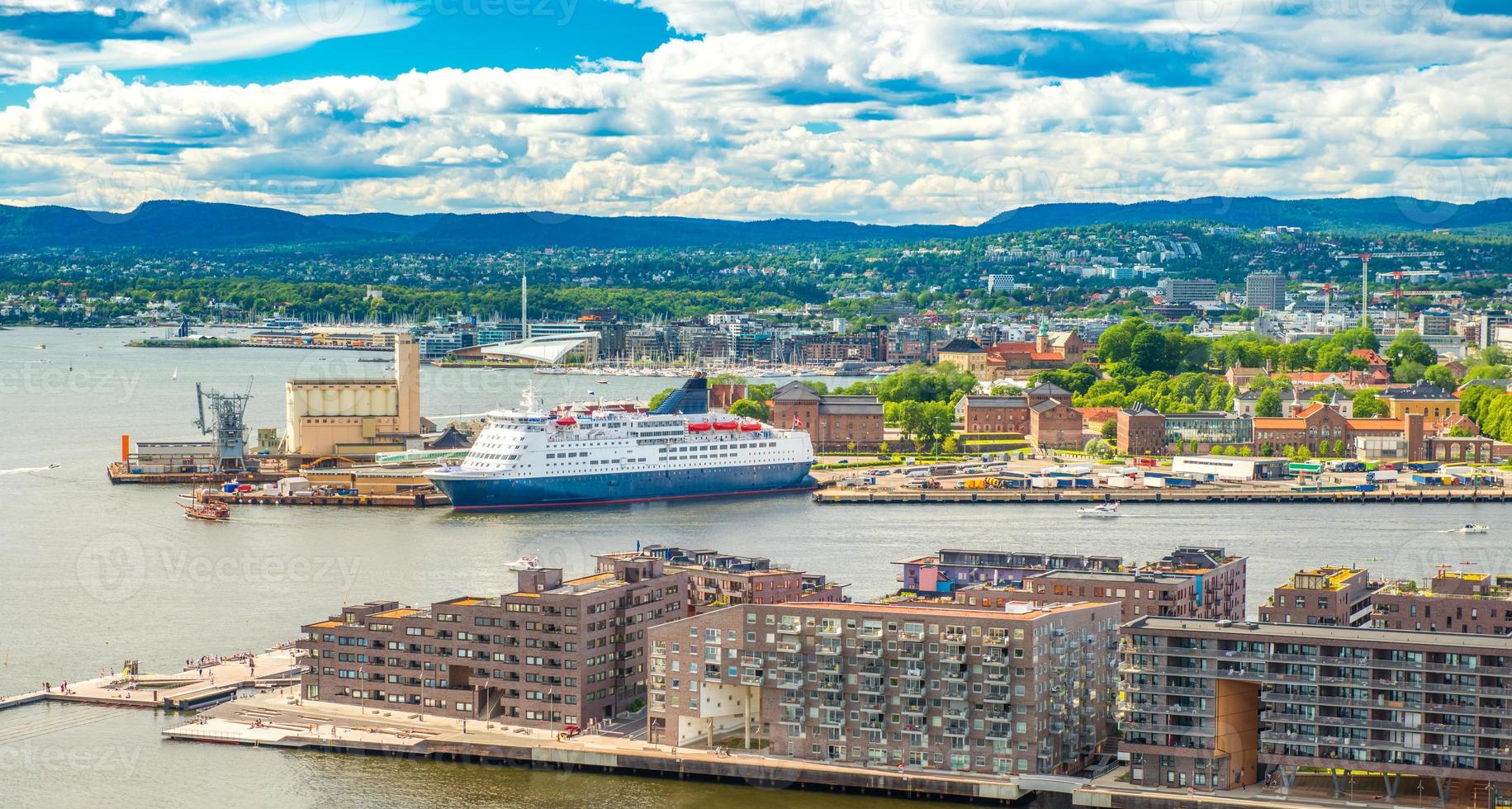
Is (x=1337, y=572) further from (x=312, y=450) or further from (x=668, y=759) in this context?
(x=312, y=450)

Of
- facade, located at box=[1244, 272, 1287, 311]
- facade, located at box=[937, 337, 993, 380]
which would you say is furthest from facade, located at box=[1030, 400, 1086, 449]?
facade, located at box=[1244, 272, 1287, 311]

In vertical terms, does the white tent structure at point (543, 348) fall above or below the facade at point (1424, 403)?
above

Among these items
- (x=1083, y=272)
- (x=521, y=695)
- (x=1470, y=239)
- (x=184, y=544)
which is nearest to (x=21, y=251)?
(x=1083, y=272)

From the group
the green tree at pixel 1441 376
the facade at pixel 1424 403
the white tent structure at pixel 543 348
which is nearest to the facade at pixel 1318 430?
the facade at pixel 1424 403

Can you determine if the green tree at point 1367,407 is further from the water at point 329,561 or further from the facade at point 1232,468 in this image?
the water at point 329,561

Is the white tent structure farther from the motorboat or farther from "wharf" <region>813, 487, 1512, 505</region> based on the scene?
the motorboat

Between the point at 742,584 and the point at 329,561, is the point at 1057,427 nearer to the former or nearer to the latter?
the point at 329,561
